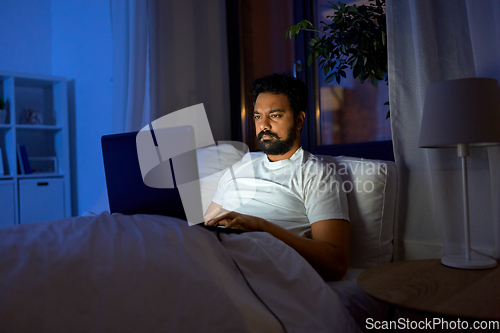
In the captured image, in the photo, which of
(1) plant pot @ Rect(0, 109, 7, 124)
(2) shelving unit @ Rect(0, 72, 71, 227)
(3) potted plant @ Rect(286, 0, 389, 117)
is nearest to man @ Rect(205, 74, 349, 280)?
(3) potted plant @ Rect(286, 0, 389, 117)

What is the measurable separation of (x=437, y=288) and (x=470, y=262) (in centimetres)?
21

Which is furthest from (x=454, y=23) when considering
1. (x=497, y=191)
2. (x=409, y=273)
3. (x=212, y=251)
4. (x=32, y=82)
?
(x=32, y=82)

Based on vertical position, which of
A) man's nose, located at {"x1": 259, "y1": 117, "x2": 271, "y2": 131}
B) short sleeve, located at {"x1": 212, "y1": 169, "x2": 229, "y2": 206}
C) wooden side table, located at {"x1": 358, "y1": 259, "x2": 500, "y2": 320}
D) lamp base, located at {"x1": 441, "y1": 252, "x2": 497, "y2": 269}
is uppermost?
man's nose, located at {"x1": 259, "y1": 117, "x2": 271, "y2": 131}

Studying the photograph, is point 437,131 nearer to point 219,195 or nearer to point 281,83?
point 281,83

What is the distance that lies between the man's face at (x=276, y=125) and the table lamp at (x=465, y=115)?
0.60 m

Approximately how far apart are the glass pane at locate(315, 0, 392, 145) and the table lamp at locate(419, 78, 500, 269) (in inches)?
29.2

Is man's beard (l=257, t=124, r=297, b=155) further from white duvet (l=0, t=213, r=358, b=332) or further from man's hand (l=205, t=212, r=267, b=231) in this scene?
white duvet (l=0, t=213, r=358, b=332)

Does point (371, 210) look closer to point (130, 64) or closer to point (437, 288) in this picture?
point (437, 288)

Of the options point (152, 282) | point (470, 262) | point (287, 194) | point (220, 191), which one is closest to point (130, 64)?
point (220, 191)

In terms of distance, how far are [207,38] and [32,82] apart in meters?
1.71

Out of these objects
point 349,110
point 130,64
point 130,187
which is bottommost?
point 130,187

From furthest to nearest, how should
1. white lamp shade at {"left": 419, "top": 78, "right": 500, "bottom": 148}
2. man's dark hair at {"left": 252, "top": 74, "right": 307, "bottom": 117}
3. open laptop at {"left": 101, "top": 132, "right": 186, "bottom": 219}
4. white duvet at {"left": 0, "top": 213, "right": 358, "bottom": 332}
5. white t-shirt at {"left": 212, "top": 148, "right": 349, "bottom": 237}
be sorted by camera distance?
man's dark hair at {"left": 252, "top": 74, "right": 307, "bottom": 117}, white t-shirt at {"left": 212, "top": 148, "right": 349, "bottom": 237}, open laptop at {"left": 101, "top": 132, "right": 186, "bottom": 219}, white lamp shade at {"left": 419, "top": 78, "right": 500, "bottom": 148}, white duvet at {"left": 0, "top": 213, "right": 358, "bottom": 332}

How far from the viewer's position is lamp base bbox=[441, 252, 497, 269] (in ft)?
3.63

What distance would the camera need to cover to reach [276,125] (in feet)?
5.39
